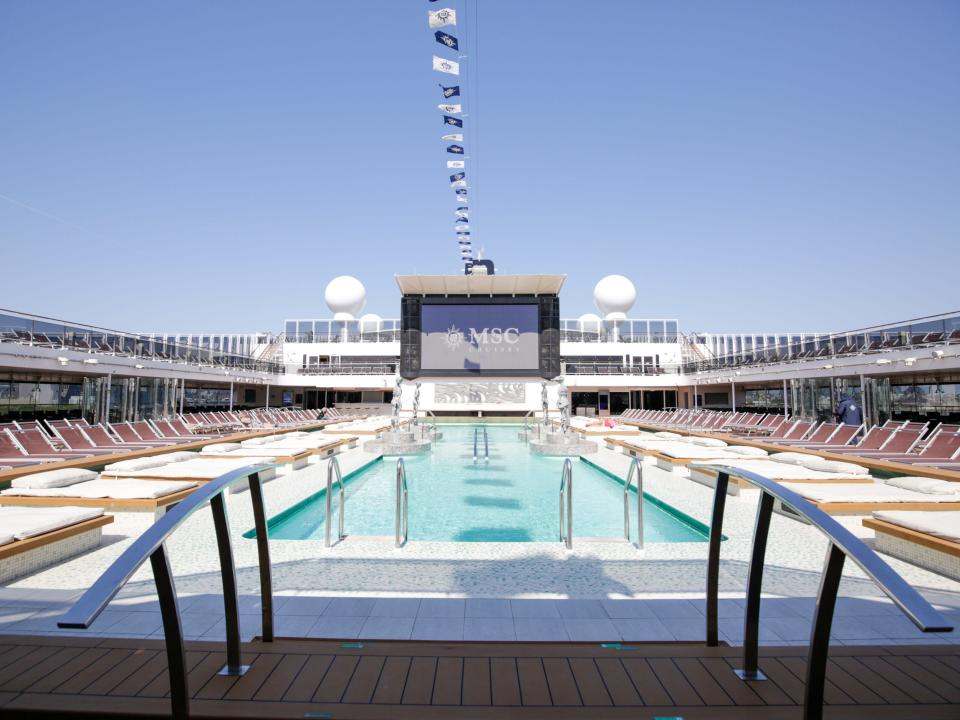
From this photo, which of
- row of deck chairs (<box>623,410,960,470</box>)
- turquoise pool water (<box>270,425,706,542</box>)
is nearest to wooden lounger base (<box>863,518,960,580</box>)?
turquoise pool water (<box>270,425,706,542</box>)

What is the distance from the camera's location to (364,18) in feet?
29.9

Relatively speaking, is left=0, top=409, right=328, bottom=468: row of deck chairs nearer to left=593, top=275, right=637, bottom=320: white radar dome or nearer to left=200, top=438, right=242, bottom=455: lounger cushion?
left=200, top=438, right=242, bottom=455: lounger cushion

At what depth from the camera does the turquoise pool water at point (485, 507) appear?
6070mm

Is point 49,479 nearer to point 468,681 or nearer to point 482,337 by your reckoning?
point 468,681

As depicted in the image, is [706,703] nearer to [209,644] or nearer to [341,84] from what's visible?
[209,644]

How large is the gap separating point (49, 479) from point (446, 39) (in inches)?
365

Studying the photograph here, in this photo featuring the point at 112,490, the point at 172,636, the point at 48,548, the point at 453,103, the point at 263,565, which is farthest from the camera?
the point at 453,103

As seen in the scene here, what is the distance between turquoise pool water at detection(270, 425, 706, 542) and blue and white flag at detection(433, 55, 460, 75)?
809 centimetres

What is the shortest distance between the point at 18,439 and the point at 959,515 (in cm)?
1357

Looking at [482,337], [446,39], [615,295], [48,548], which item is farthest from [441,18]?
[615,295]

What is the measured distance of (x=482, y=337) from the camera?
16156 mm

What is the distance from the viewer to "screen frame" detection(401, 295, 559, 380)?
1583 centimetres

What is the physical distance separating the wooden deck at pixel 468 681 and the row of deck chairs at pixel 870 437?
8.19 meters

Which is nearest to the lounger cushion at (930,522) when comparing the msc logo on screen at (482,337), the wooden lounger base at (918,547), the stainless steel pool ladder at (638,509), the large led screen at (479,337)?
the wooden lounger base at (918,547)
